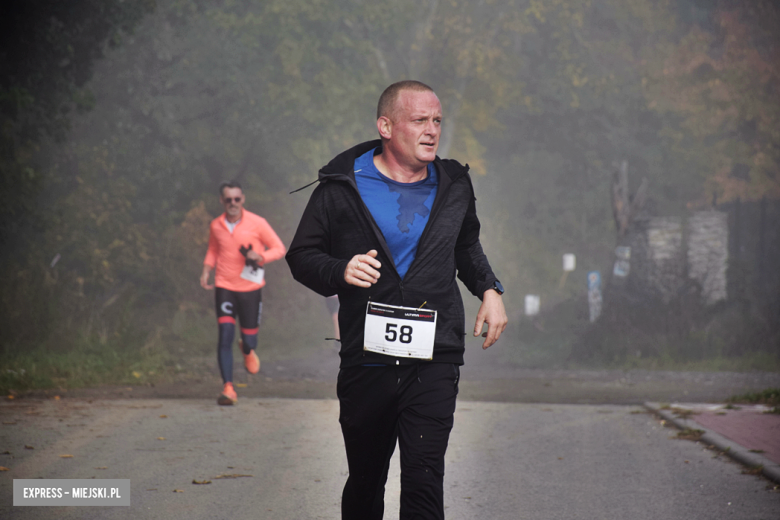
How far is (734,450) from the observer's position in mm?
6750

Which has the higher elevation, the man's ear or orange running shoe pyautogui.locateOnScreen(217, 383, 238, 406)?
the man's ear

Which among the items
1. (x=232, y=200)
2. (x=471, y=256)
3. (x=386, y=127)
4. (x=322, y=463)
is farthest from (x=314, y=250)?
(x=232, y=200)

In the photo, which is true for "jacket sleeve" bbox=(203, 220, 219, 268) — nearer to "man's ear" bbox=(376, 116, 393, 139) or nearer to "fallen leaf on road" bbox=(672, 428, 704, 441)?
"fallen leaf on road" bbox=(672, 428, 704, 441)

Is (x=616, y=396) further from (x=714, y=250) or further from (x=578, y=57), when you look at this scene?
(x=578, y=57)

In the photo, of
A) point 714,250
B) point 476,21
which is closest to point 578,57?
point 476,21

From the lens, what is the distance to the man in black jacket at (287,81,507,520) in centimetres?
373

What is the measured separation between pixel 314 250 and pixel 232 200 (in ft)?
19.1

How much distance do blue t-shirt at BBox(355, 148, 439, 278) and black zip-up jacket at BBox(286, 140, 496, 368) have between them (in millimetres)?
41

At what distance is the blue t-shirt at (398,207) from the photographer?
12.6 ft

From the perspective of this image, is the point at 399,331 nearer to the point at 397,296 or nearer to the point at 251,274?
the point at 397,296

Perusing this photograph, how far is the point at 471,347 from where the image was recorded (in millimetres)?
18844

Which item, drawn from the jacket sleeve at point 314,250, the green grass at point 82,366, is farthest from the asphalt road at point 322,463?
the jacket sleeve at point 314,250

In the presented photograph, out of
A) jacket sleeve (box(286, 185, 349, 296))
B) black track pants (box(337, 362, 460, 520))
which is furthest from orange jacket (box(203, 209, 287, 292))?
black track pants (box(337, 362, 460, 520))

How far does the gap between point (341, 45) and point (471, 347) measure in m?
10.9
